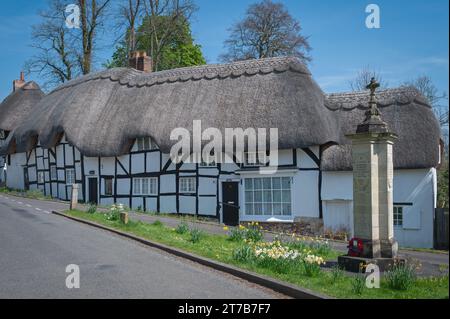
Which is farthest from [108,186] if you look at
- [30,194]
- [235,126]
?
[235,126]

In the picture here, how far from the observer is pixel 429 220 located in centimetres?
1891

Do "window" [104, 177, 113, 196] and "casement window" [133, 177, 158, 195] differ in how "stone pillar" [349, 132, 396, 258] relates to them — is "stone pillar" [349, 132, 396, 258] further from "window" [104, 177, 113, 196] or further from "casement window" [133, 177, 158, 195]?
"window" [104, 177, 113, 196]

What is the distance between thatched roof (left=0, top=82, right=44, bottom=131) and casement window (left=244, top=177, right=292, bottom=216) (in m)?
22.6

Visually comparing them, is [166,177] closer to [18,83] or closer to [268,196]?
[268,196]

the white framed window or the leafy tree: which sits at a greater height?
the leafy tree

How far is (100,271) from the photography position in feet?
30.1

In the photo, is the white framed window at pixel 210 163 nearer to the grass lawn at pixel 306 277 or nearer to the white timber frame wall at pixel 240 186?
the white timber frame wall at pixel 240 186

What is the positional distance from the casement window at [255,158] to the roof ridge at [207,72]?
14.3 ft

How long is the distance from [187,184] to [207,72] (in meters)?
6.07

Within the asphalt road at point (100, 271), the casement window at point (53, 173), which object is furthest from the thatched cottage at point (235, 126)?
the asphalt road at point (100, 271)

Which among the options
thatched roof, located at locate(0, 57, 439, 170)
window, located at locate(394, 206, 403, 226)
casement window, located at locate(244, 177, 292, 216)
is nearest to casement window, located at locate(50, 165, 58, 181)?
thatched roof, located at locate(0, 57, 439, 170)

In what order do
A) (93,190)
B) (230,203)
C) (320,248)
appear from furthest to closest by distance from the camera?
(93,190) → (230,203) → (320,248)

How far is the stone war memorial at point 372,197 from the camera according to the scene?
32.5 ft

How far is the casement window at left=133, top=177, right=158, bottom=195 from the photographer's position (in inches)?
943
